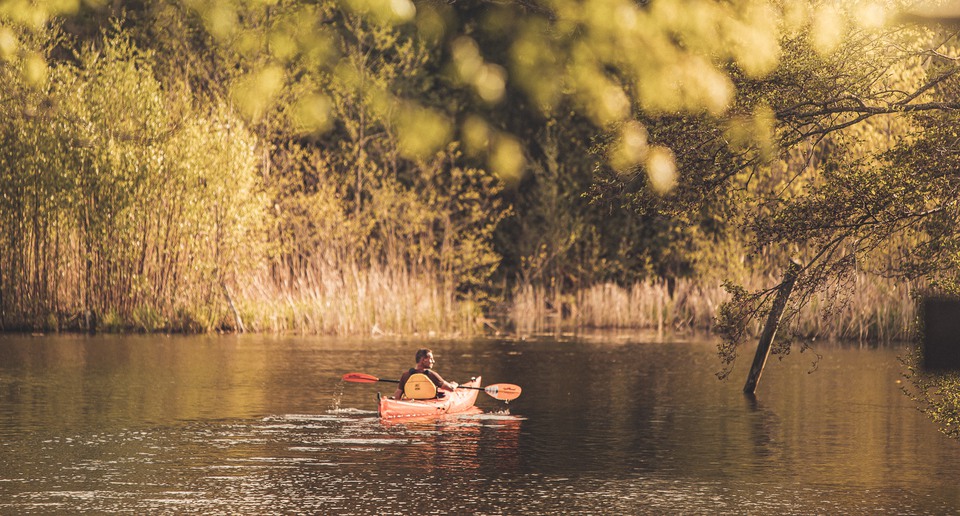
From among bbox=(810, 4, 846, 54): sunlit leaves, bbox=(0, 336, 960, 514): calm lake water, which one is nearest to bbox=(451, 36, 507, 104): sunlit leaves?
bbox=(0, 336, 960, 514): calm lake water

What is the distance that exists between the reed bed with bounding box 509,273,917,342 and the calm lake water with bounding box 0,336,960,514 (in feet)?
15.7

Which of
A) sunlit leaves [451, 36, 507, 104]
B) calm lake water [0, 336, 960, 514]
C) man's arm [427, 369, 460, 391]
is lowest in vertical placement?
calm lake water [0, 336, 960, 514]

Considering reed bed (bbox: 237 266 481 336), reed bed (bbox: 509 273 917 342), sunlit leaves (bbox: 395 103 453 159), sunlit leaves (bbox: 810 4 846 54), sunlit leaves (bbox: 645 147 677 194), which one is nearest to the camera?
Answer: sunlit leaves (bbox: 810 4 846 54)

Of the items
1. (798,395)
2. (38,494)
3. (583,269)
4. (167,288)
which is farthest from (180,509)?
(583,269)

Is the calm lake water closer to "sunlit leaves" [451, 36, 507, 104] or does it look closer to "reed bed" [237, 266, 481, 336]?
"reed bed" [237, 266, 481, 336]

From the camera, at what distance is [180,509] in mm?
11922

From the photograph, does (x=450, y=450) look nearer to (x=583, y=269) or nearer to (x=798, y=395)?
(x=798, y=395)

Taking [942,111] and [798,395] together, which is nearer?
[942,111]

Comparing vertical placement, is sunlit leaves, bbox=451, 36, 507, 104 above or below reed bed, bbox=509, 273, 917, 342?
above

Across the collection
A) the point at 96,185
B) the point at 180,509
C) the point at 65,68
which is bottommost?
the point at 180,509

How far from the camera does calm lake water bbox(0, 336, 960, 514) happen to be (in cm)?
1268

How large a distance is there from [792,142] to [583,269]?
26911mm

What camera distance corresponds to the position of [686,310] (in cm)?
3747

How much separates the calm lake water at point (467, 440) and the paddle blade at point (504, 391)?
19 cm
